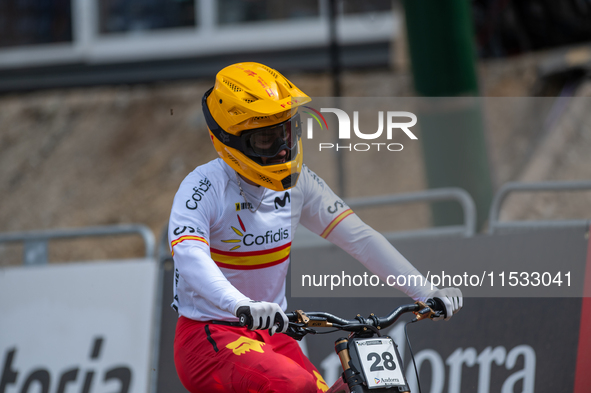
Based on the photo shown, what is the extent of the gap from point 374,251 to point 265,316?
949 millimetres

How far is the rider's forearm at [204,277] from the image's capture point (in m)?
2.72

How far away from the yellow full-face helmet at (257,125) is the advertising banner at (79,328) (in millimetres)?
2594

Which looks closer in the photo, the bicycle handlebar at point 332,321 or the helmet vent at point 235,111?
the bicycle handlebar at point 332,321

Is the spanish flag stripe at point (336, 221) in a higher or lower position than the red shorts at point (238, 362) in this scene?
higher

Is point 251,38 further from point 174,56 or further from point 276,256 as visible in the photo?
point 276,256

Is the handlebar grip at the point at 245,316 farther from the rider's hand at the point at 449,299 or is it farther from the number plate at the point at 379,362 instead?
the rider's hand at the point at 449,299

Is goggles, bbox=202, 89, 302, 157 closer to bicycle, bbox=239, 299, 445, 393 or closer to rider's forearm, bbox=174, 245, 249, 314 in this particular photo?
rider's forearm, bbox=174, 245, 249, 314

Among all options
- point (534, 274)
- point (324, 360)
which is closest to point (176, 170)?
point (324, 360)

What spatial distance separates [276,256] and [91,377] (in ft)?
9.46

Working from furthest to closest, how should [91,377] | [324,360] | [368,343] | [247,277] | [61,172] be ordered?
[61,172]
[91,377]
[324,360]
[247,277]
[368,343]

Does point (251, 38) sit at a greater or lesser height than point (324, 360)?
greater

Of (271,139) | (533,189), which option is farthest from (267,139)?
(533,189)

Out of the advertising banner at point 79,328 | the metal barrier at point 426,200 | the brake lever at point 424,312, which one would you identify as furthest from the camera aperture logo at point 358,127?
the advertising banner at point 79,328

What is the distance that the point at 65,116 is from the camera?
51.6 ft
